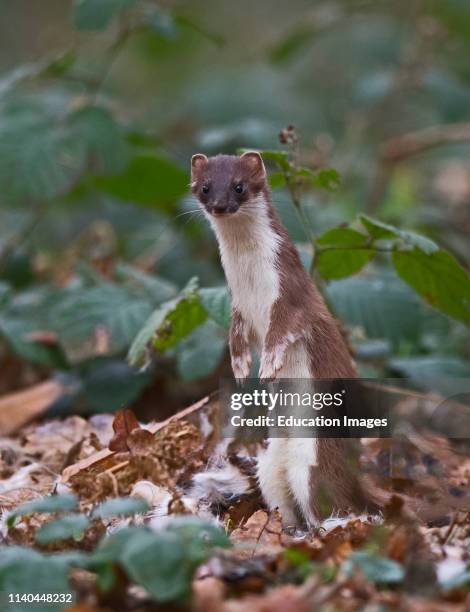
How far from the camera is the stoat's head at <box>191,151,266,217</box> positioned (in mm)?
4387

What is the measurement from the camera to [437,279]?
4969 millimetres

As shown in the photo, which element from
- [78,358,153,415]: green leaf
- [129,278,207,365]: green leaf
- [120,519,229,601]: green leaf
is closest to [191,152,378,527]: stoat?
[129,278,207,365]: green leaf

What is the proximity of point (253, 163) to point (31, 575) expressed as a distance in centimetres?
219

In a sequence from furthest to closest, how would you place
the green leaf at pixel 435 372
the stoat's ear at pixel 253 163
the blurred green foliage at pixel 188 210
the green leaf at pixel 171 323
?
the green leaf at pixel 435 372 < the blurred green foliage at pixel 188 210 < the green leaf at pixel 171 323 < the stoat's ear at pixel 253 163

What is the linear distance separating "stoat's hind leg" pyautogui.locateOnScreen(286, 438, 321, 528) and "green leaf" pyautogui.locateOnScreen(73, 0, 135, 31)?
11.7 ft

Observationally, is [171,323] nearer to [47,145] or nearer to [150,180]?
[47,145]

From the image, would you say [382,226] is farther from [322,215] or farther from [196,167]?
[322,215]

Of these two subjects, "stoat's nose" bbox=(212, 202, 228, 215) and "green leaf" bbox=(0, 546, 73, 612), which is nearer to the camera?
"green leaf" bbox=(0, 546, 73, 612)

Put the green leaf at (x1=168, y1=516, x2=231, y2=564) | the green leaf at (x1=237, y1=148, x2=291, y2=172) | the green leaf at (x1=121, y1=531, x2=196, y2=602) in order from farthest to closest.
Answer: the green leaf at (x1=237, y1=148, x2=291, y2=172), the green leaf at (x1=168, y1=516, x2=231, y2=564), the green leaf at (x1=121, y1=531, x2=196, y2=602)

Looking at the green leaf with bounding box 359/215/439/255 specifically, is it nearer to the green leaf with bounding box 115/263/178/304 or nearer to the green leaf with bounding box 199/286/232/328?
the green leaf with bounding box 199/286/232/328

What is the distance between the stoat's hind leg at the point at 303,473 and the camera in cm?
414

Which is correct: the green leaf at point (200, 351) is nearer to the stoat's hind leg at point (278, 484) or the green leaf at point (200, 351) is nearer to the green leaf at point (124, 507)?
the stoat's hind leg at point (278, 484)

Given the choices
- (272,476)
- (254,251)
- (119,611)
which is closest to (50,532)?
(119,611)

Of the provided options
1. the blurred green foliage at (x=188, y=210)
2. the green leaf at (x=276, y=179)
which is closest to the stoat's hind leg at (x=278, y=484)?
the blurred green foliage at (x=188, y=210)
